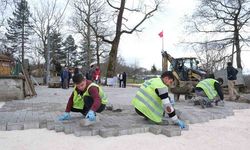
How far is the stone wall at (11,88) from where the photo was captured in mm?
12977

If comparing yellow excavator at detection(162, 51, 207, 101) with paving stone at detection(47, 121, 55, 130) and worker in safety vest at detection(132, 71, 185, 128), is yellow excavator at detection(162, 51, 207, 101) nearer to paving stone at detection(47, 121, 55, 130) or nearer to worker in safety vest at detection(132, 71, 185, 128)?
worker in safety vest at detection(132, 71, 185, 128)

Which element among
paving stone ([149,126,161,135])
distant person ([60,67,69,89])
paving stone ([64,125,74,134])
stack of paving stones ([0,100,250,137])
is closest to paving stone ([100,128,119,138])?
stack of paving stones ([0,100,250,137])

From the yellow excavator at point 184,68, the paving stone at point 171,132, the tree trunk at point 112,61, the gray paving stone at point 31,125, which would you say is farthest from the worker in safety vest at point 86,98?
the tree trunk at point 112,61

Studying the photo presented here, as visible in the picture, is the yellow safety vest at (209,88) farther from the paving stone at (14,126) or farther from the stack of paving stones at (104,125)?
the paving stone at (14,126)

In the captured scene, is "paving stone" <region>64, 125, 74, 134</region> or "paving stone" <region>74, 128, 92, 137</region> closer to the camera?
"paving stone" <region>74, 128, 92, 137</region>

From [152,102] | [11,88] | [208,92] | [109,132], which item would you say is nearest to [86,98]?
[109,132]

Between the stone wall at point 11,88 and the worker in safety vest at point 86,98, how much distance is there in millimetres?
6424

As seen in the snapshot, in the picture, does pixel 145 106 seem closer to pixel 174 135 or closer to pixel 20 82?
pixel 174 135

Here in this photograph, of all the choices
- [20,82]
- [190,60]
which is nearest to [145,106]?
[20,82]

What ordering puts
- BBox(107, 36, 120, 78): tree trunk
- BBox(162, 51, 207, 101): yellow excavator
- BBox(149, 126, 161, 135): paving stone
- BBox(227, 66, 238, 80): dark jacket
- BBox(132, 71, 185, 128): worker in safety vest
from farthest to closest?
BBox(107, 36, 120, 78): tree trunk
BBox(162, 51, 207, 101): yellow excavator
BBox(227, 66, 238, 80): dark jacket
BBox(132, 71, 185, 128): worker in safety vest
BBox(149, 126, 161, 135): paving stone

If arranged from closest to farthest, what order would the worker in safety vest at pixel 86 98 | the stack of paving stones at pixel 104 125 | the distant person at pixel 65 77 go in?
the stack of paving stones at pixel 104 125
the worker in safety vest at pixel 86 98
the distant person at pixel 65 77

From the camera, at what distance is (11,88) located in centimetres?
1324

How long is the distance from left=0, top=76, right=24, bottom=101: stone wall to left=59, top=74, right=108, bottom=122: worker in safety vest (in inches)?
253

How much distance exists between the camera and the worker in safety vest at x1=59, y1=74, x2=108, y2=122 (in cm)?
654
